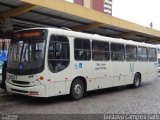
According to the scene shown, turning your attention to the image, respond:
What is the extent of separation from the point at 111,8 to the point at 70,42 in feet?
361

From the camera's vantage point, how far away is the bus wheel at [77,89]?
11.1 m

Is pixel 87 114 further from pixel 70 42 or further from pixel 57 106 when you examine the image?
pixel 70 42

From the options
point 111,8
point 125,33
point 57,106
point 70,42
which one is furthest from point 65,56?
point 111,8

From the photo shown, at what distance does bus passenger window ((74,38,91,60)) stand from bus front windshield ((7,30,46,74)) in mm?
1711

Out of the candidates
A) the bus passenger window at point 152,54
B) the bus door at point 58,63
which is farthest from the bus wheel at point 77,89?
the bus passenger window at point 152,54

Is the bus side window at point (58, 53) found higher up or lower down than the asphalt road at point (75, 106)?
higher up

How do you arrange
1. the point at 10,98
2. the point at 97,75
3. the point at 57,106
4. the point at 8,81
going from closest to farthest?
the point at 57,106 → the point at 8,81 → the point at 10,98 → the point at 97,75

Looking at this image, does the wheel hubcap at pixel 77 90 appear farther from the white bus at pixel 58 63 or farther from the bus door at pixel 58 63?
the bus door at pixel 58 63

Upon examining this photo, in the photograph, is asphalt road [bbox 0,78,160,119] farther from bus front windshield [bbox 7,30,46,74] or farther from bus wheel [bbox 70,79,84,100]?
bus front windshield [bbox 7,30,46,74]

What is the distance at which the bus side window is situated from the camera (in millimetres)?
10164

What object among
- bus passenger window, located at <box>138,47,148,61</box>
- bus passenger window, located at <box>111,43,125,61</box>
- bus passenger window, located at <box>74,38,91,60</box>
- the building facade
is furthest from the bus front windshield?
the building facade

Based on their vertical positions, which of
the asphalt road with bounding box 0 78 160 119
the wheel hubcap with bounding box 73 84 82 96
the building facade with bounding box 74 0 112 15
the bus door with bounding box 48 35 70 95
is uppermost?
the building facade with bounding box 74 0 112 15

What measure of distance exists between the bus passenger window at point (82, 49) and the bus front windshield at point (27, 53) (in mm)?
1711

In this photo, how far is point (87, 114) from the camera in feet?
28.1
